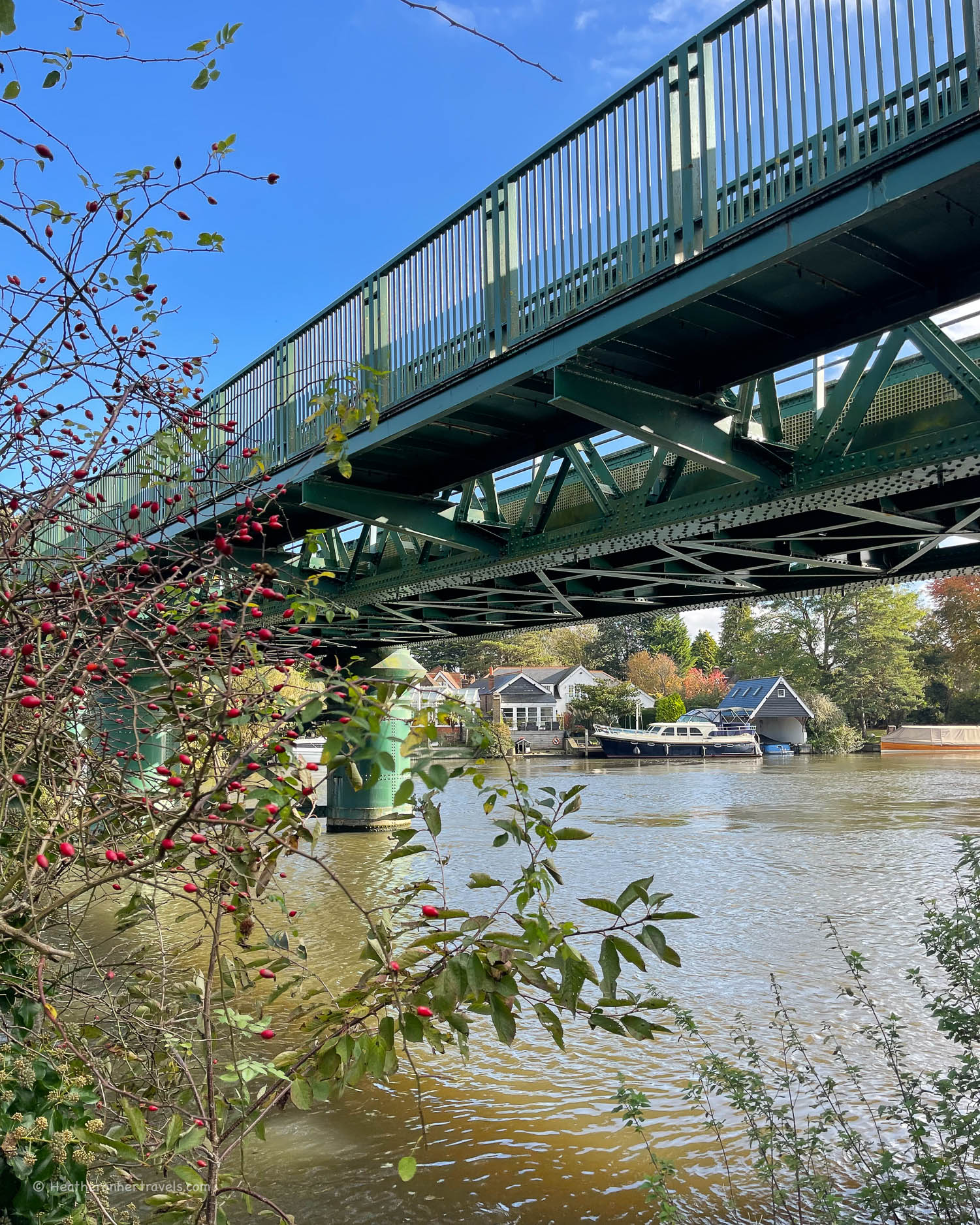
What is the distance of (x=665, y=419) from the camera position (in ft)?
24.1

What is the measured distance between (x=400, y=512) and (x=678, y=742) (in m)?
48.3

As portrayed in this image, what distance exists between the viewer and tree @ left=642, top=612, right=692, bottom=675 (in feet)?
282

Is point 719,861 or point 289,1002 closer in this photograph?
point 289,1002

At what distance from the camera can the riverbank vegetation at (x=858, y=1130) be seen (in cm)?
380

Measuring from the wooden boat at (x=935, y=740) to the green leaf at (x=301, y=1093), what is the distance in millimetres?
60251

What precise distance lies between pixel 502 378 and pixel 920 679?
63.7 meters

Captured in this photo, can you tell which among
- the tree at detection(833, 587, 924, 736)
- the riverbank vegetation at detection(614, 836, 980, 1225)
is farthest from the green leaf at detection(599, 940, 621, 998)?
the tree at detection(833, 587, 924, 736)

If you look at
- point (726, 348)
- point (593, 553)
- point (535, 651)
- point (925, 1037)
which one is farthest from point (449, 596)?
point (535, 651)

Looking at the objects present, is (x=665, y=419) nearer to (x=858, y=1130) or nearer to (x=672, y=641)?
(x=858, y=1130)

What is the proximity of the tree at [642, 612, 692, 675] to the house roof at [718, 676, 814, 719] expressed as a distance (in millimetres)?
18500

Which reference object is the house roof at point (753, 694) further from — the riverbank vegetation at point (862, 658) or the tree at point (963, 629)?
the tree at point (963, 629)

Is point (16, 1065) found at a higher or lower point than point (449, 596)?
lower

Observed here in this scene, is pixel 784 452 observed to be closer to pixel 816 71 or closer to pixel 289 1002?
pixel 816 71

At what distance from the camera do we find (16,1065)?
2203 millimetres
